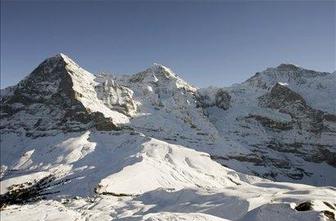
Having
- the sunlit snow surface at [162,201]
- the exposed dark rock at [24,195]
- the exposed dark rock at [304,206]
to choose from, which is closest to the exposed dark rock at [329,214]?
the sunlit snow surface at [162,201]

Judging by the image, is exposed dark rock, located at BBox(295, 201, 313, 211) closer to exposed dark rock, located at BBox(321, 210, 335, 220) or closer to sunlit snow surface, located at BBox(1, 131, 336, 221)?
sunlit snow surface, located at BBox(1, 131, 336, 221)

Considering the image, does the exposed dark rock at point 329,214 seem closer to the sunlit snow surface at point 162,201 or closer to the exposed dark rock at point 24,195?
the sunlit snow surface at point 162,201

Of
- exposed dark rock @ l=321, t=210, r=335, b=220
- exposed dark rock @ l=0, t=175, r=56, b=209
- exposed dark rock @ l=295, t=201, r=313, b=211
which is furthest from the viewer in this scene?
exposed dark rock @ l=0, t=175, r=56, b=209

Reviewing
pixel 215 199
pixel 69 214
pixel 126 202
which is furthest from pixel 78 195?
pixel 215 199

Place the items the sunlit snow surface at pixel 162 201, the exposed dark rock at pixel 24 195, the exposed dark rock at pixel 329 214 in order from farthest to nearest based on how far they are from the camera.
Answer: the exposed dark rock at pixel 24 195 → the sunlit snow surface at pixel 162 201 → the exposed dark rock at pixel 329 214

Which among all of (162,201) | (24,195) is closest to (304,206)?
(162,201)

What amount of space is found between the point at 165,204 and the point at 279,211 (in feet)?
149

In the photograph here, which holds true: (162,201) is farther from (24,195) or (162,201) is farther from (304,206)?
(24,195)

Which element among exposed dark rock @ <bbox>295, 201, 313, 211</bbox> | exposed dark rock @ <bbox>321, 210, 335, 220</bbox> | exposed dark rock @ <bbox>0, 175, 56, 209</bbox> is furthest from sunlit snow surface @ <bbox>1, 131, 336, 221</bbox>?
exposed dark rock @ <bbox>0, 175, 56, 209</bbox>

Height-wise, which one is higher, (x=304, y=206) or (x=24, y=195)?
(x=304, y=206)

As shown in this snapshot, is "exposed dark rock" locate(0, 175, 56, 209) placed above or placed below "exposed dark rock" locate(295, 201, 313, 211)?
below

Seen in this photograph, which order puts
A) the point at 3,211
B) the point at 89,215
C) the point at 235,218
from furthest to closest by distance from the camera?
the point at 3,211
the point at 89,215
the point at 235,218

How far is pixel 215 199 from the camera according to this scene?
11862 cm

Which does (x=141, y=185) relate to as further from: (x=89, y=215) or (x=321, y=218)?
(x=321, y=218)
